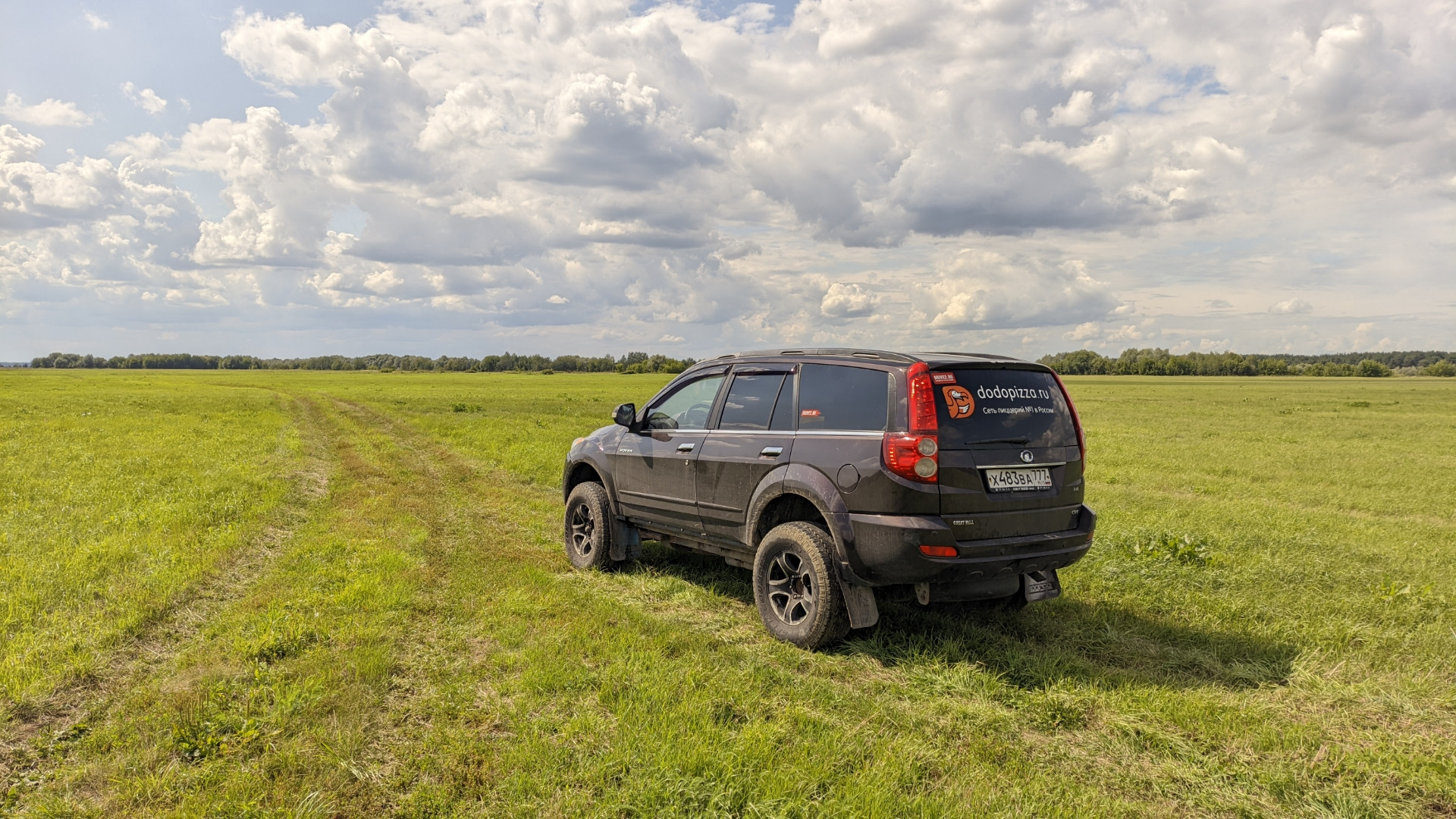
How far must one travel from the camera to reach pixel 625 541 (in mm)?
7520

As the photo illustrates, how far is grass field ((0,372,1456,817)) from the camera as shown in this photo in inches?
139

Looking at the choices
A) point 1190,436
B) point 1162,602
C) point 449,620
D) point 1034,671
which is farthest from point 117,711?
point 1190,436

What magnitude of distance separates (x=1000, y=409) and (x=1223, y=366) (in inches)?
5207

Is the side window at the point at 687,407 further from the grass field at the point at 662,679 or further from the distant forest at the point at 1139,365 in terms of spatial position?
the distant forest at the point at 1139,365

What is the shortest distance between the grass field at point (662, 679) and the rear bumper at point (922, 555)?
0.60 meters

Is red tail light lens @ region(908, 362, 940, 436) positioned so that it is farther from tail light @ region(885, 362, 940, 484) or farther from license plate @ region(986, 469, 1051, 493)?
license plate @ region(986, 469, 1051, 493)

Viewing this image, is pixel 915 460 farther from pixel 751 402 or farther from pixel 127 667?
pixel 127 667

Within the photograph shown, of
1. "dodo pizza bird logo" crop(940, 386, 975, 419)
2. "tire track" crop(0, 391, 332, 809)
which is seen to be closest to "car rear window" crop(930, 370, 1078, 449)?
"dodo pizza bird logo" crop(940, 386, 975, 419)

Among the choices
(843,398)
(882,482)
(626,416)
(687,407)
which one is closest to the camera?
(882,482)

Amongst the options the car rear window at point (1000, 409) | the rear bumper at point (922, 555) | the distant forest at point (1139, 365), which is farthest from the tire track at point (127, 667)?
the distant forest at point (1139, 365)

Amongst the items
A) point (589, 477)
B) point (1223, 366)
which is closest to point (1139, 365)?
point (1223, 366)

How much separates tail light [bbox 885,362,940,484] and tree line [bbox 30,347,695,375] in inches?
3866

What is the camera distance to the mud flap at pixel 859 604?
5105 mm

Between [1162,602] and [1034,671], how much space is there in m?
2.25
